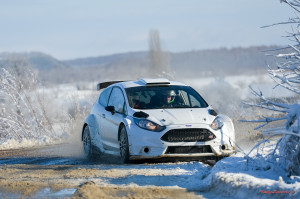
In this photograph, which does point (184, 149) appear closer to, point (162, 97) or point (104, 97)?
point (162, 97)

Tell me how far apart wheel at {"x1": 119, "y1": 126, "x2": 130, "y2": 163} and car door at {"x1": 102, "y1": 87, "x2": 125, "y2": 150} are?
0.83 ft

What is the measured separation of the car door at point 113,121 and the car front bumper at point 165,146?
708 millimetres

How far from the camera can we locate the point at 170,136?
11.0 metres

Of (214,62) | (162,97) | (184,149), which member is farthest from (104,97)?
(214,62)

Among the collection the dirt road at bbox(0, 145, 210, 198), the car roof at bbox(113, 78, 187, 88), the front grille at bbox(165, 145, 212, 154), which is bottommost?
the dirt road at bbox(0, 145, 210, 198)

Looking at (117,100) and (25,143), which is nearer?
(117,100)

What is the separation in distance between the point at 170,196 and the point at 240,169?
1439 mm

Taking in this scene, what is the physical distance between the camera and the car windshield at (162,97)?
11969 mm

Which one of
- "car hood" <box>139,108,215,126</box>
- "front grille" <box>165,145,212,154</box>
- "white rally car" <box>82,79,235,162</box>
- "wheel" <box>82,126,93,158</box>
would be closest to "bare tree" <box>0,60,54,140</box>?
"wheel" <box>82,126,93,158</box>

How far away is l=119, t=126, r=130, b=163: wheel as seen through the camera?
1121 centimetres

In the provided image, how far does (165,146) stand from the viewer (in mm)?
10914

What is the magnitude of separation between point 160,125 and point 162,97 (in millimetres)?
1277

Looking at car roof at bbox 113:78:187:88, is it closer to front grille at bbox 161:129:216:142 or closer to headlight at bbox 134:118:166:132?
headlight at bbox 134:118:166:132

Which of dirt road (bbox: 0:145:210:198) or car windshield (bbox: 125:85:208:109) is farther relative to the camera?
car windshield (bbox: 125:85:208:109)
